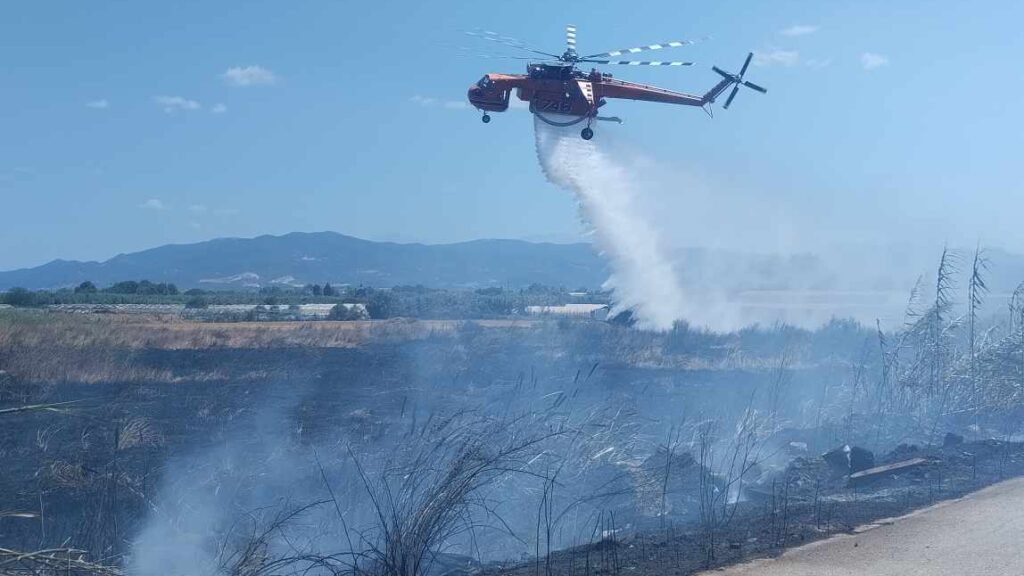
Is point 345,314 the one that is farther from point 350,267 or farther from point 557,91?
point 350,267

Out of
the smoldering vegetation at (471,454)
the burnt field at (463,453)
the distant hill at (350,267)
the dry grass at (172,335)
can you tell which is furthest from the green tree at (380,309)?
the distant hill at (350,267)

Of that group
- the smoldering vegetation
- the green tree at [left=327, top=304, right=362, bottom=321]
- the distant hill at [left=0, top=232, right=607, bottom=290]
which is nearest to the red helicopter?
the smoldering vegetation

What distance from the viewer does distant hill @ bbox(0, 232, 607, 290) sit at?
14338 centimetres

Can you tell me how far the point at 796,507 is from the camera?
42.1 ft

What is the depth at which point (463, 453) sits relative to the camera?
10.0 meters

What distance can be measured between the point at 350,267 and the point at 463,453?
560 ft

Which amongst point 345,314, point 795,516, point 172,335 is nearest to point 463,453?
point 795,516

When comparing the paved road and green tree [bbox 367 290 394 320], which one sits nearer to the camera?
the paved road

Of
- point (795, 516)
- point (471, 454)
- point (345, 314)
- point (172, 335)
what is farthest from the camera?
point (345, 314)

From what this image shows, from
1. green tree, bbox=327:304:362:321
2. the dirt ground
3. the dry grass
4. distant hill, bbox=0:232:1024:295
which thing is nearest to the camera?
the dirt ground

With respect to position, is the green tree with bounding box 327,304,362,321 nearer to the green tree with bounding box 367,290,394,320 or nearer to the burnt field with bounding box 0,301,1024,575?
the green tree with bounding box 367,290,394,320

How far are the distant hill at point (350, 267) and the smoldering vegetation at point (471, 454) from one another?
358ft

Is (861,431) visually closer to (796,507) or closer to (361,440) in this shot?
(796,507)

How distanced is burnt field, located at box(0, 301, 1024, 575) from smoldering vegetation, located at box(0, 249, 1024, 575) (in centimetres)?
6
